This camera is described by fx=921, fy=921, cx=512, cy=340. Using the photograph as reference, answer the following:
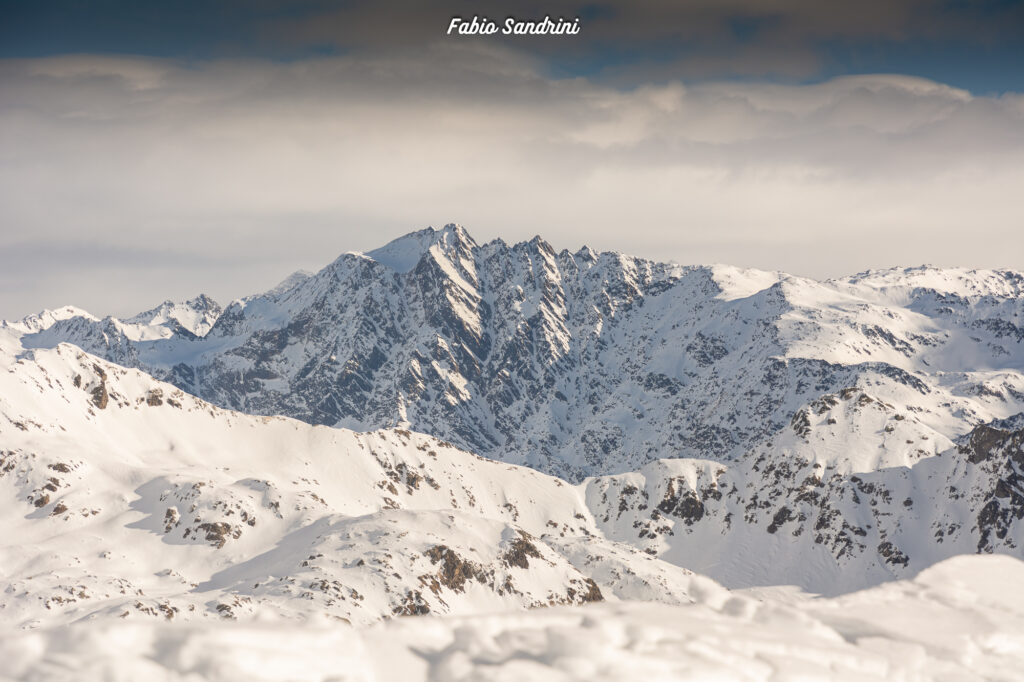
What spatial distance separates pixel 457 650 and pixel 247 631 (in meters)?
4.12

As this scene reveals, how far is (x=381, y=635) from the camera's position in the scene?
60.5 ft

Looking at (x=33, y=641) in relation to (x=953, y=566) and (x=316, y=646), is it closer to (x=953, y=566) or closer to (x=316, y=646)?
→ (x=316, y=646)

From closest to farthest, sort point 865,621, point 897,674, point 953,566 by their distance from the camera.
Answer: point 897,674, point 865,621, point 953,566

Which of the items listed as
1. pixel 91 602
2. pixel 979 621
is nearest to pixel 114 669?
pixel 979 621

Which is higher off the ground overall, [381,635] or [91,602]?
[381,635]

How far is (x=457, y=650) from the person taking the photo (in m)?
18.4

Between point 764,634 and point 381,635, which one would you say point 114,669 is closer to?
point 381,635

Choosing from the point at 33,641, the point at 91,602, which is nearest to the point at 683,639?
the point at 33,641

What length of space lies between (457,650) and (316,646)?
9.22 ft

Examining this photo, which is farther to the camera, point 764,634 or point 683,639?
point 764,634

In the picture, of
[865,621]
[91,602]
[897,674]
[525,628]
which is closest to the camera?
[525,628]

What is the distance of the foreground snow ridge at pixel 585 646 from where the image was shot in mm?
16438

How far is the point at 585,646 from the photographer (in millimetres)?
18312

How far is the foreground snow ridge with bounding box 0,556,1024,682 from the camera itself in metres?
16.4
